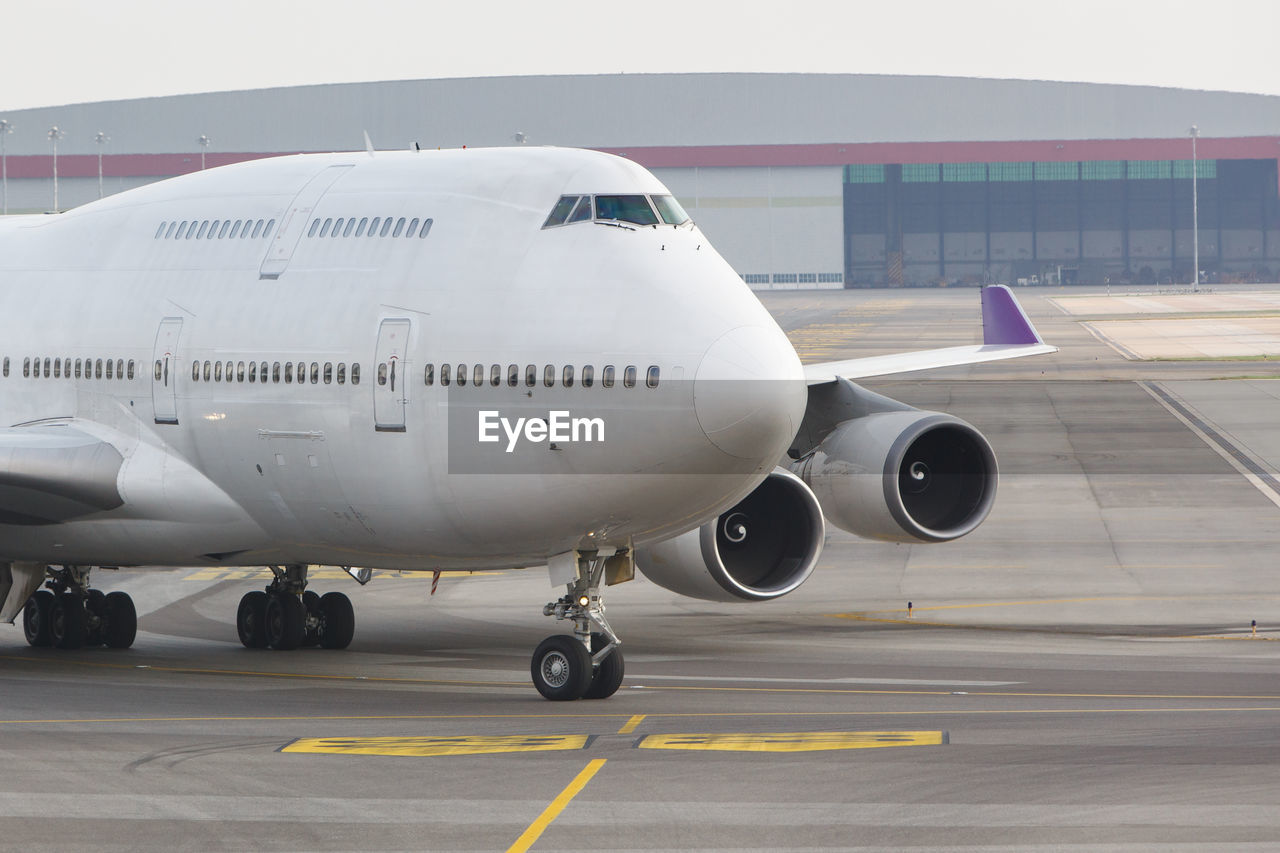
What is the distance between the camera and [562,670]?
61.9 feet

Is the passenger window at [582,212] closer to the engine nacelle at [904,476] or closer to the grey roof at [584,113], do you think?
the engine nacelle at [904,476]

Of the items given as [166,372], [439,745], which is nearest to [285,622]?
[166,372]

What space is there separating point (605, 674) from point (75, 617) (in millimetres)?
9288

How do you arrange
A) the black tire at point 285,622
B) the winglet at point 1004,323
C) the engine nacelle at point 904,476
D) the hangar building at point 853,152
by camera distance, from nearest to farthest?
1. the engine nacelle at point 904,476
2. the black tire at point 285,622
3. the winglet at point 1004,323
4. the hangar building at point 853,152

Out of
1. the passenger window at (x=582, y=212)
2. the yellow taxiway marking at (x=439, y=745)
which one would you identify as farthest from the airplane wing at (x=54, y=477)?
the passenger window at (x=582, y=212)

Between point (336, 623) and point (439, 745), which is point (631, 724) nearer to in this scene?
point (439, 745)

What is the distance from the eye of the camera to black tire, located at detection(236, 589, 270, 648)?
79.6 ft

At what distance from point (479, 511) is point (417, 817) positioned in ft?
17.9

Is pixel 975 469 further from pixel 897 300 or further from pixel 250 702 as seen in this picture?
pixel 897 300

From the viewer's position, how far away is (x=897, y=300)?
463 ft

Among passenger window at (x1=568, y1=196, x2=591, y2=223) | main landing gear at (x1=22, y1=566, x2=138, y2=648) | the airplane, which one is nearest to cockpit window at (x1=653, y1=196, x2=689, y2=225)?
the airplane

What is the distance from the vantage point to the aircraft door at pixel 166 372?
827 inches

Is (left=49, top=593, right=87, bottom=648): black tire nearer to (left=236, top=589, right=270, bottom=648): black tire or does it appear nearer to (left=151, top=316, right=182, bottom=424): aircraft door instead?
(left=236, top=589, right=270, bottom=648): black tire

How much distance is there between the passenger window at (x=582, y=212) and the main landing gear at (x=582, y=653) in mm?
3600
